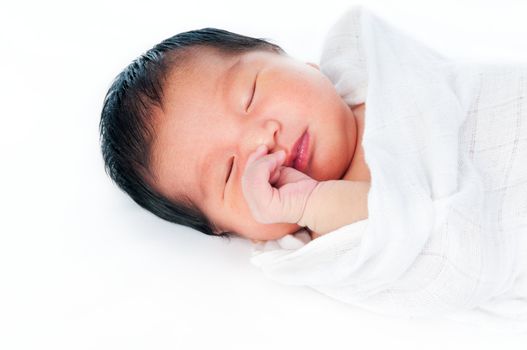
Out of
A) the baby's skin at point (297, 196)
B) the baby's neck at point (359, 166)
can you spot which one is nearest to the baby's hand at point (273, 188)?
the baby's skin at point (297, 196)

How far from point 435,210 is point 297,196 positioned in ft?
0.86

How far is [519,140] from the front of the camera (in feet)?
4.23

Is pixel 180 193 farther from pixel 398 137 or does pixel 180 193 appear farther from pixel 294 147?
pixel 398 137

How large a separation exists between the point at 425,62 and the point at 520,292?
0.51 metres

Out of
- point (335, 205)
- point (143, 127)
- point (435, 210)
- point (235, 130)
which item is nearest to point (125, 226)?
point (143, 127)

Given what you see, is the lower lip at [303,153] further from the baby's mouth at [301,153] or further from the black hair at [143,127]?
the black hair at [143,127]

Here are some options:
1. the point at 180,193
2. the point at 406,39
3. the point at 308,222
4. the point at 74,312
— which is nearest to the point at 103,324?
the point at 74,312

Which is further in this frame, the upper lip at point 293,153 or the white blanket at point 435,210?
the upper lip at point 293,153

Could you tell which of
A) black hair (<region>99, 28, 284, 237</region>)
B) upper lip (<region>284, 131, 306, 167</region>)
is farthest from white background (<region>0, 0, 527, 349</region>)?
upper lip (<region>284, 131, 306, 167</region>)

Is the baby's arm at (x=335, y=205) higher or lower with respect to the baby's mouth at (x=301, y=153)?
lower

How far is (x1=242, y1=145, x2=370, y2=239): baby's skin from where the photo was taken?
1.30 m

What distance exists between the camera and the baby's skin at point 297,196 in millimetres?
1301

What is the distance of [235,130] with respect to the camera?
4.63 ft

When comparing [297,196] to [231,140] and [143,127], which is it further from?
[143,127]
